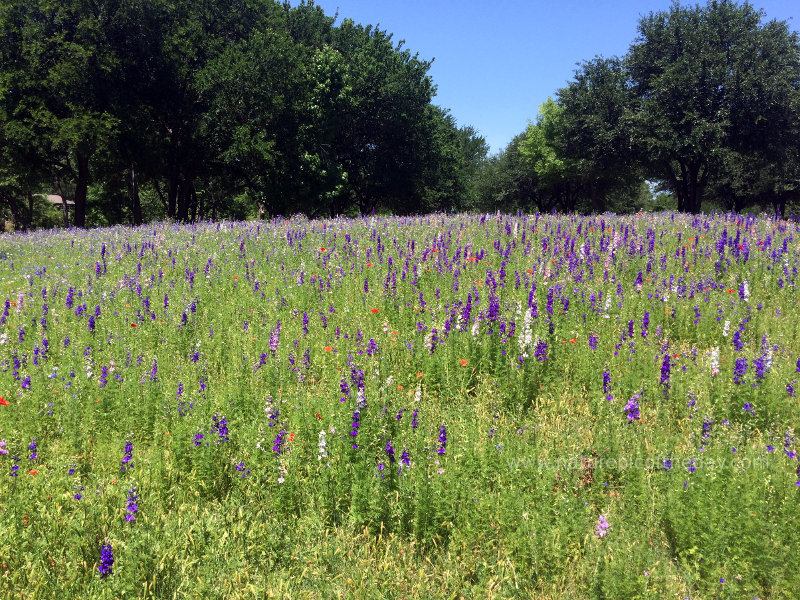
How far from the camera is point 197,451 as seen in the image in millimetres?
3412

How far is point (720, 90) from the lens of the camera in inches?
1012

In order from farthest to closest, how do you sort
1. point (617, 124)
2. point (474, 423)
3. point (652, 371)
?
point (617, 124), point (652, 371), point (474, 423)

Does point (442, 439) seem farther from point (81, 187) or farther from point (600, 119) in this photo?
point (81, 187)

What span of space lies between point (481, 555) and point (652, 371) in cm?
252

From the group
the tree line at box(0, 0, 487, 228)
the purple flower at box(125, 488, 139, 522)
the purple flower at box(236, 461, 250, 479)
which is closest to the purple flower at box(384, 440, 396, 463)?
the purple flower at box(236, 461, 250, 479)

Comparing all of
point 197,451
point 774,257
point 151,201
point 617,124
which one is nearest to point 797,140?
point 617,124

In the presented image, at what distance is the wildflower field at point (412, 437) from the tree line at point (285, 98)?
19.6 m

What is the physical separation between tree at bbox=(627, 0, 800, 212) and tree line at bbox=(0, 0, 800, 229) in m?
0.09

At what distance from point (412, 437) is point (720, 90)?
30128mm

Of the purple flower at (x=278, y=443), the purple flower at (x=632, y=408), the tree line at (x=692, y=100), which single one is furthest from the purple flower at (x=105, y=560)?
the tree line at (x=692, y=100)

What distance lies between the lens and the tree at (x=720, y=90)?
80.6 ft

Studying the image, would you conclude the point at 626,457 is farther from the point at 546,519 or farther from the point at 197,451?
the point at 197,451

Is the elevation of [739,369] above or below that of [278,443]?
above

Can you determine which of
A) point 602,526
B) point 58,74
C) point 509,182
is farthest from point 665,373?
point 509,182
